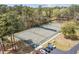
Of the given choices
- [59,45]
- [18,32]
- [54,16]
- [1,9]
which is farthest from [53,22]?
[1,9]

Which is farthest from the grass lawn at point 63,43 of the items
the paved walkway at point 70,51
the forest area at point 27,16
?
the forest area at point 27,16

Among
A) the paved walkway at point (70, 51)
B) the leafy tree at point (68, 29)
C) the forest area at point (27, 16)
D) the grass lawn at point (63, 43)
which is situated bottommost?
the paved walkway at point (70, 51)

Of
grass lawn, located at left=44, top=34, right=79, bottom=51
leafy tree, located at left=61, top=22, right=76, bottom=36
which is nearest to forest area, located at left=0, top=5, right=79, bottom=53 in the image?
leafy tree, located at left=61, top=22, right=76, bottom=36

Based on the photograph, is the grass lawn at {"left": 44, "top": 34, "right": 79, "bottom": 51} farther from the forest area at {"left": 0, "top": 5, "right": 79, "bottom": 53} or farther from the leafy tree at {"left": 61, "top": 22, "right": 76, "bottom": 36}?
the forest area at {"left": 0, "top": 5, "right": 79, "bottom": 53}

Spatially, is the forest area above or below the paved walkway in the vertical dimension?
above

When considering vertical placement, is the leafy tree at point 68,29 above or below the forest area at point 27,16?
below

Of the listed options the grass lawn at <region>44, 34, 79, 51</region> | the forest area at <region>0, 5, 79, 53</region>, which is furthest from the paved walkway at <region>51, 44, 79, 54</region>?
the forest area at <region>0, 5, 79, 53</region>

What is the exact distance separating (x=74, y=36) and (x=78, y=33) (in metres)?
0.05

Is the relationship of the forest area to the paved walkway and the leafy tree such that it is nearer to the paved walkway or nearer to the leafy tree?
the leafy tree

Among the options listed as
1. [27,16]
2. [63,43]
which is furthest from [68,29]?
[27,16]

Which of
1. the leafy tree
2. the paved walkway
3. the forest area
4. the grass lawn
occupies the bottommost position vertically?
the paved walkway

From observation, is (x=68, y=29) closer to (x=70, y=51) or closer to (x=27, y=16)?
(x=70, y=51)

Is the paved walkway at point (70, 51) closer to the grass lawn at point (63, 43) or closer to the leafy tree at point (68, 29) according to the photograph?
the grass lawn at point (63, 43)

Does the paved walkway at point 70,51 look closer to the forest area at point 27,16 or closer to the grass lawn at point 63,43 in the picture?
the grass lawn at point 63,43
